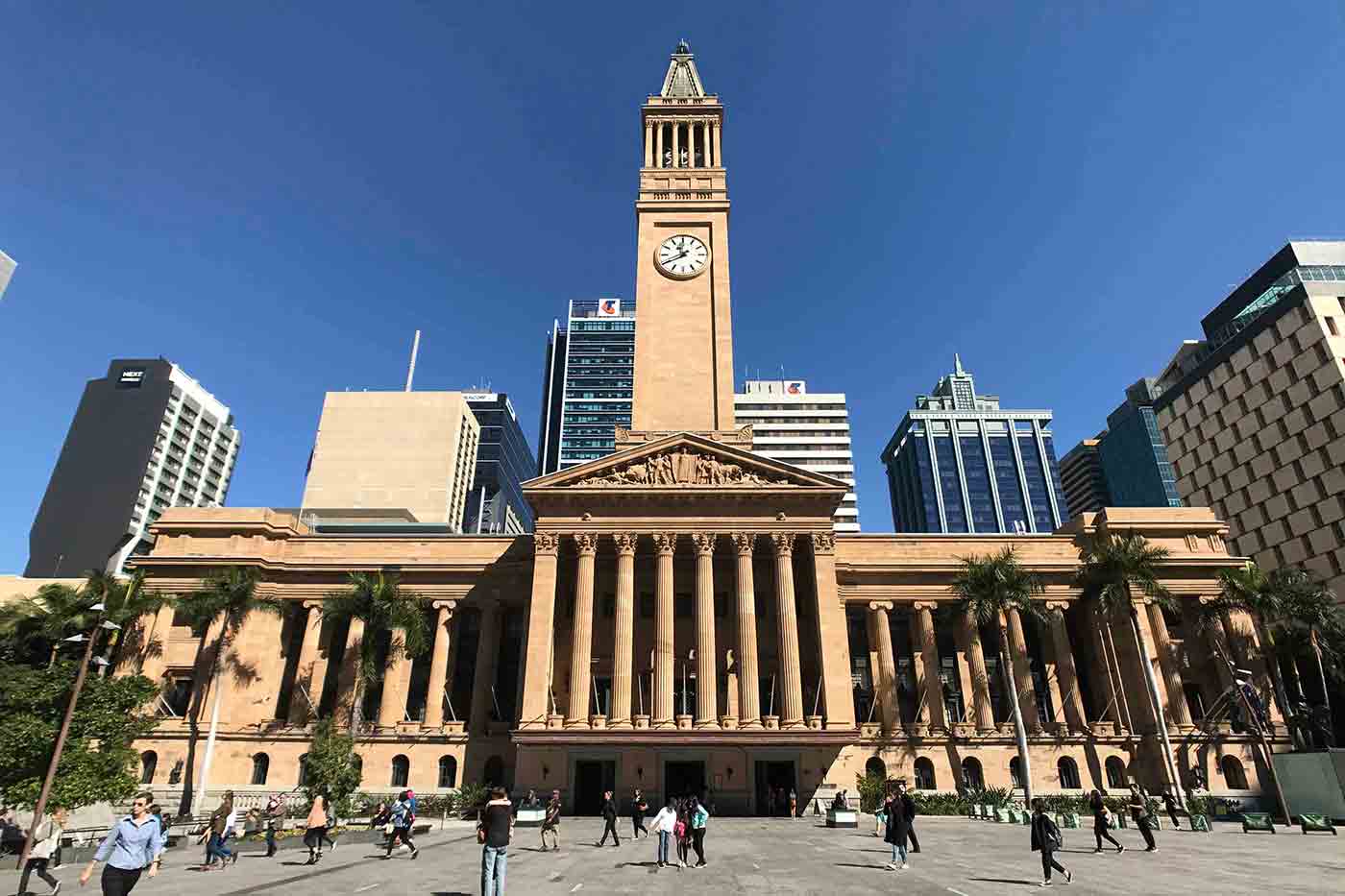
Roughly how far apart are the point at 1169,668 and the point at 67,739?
62.7 meters

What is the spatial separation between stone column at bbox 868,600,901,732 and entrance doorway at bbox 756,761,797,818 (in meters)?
8.18

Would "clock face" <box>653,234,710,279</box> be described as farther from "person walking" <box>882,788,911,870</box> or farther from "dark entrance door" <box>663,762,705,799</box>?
"person walking" <box>882,788,911,870</box>

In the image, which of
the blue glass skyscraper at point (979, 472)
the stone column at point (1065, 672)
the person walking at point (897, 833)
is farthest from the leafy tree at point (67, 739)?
the blue glass skyscraper at point (979, 472)

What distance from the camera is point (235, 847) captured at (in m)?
25.0

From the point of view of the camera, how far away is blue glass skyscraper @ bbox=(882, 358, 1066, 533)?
177m

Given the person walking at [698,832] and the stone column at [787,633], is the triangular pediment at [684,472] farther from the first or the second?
the person walking at [698,832]

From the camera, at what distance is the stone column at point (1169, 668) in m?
47.0

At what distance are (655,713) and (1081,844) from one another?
22.4 metres

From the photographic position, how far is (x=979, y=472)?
182 metres

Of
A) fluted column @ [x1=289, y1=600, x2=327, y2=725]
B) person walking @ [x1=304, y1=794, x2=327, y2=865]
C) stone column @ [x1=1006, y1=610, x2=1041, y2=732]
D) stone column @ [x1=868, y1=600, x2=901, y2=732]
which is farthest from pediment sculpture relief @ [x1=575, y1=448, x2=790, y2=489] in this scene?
person walking @ [x1=304, y1=794, x2=327, y2=865]

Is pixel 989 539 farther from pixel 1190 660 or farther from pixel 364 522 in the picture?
pixel 364 522

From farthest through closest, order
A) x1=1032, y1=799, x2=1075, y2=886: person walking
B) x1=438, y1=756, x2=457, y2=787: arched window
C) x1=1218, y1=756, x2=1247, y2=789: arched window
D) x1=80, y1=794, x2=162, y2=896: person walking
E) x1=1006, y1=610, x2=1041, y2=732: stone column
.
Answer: x1=1006, y1=610, x2=1041, y2=732: stone column, x1=438, y1=756, x2=457, y2=787: arched window, x1=1218, y1=756, x2=1247, y2=789: arched window, x1=1032, y1=799, x2=1075, y2=886: person walking, x1=80, y1=794, x2=162, y2=896: person walking

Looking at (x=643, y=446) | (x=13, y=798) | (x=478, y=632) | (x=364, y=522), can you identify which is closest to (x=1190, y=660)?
(x=643, y=446)

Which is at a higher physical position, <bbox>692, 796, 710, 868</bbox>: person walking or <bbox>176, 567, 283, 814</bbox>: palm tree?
<bbox>176, 567, 283, 814</bbox>: palm tree
